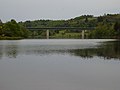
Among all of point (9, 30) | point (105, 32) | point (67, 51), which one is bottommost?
point (105, 32)

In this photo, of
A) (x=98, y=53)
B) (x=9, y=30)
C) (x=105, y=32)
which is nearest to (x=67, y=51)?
(x=98, y=53)

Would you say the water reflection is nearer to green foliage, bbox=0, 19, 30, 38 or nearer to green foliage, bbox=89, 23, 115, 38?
green foliage, bbox=0, 19, 30, 38

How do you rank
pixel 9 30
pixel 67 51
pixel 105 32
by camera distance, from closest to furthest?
1. pixel 67 51
2. pixel 9 30
3. pixel 105 32

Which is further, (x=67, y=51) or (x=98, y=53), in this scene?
(x=67, y=51)

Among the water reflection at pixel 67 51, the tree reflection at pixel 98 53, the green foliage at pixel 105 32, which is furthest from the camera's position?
the green foliage at pixel 105 32

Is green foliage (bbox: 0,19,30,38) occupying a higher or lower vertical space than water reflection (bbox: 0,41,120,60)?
higher

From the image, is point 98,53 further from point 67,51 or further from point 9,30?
point 9,30

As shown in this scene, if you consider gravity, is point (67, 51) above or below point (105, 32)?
above

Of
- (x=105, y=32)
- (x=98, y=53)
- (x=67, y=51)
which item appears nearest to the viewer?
(x=98, y=53)

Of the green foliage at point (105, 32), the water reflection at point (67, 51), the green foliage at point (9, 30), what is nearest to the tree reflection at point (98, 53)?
the water reflection at point (67, 51)

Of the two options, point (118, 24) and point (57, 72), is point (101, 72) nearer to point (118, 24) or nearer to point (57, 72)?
point (57, 72)

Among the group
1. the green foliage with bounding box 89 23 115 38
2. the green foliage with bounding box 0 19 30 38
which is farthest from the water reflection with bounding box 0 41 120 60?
the green foliage with bounding box 89 23 115 38

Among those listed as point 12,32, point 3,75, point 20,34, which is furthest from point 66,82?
point 20,34

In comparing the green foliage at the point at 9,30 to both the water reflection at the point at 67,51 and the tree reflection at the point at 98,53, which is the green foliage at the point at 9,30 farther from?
the tree reflection at the point at 98,53
